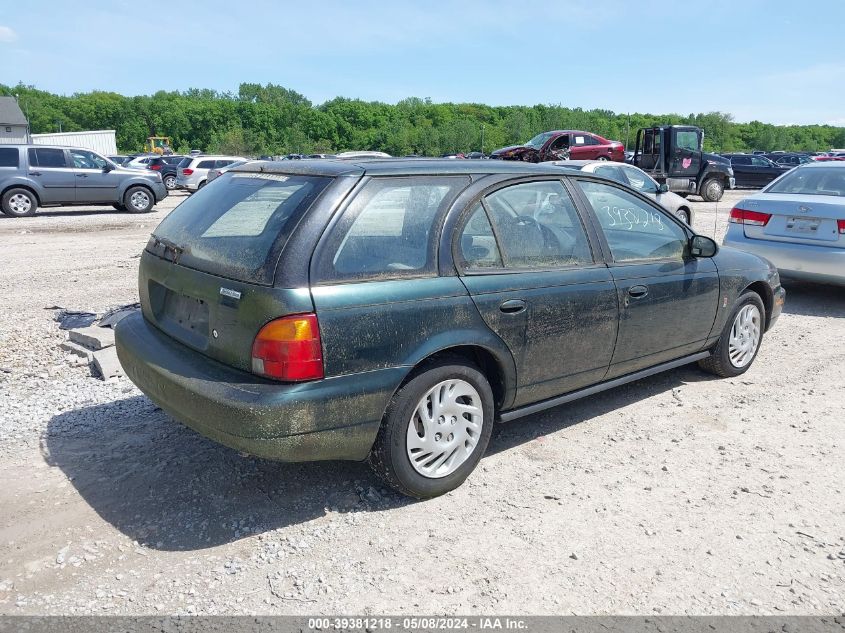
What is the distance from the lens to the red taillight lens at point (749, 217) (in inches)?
312

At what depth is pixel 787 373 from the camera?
5.56 meters

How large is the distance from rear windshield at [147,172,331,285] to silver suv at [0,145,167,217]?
15.3 m

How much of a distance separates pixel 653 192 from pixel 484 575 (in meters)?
10.6

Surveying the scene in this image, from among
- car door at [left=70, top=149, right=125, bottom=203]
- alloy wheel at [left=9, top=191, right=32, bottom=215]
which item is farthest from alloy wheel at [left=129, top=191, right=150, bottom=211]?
alloy wheel at [left=9, top=191, right=32, bottom=215]

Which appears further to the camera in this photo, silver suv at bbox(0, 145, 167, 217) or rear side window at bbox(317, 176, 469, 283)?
silver suv at bbox(0, 145, 167, 217)

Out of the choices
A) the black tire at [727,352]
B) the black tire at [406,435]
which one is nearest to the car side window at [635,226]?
the black tire at [727,352]

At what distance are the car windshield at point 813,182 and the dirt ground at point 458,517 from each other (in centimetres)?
378

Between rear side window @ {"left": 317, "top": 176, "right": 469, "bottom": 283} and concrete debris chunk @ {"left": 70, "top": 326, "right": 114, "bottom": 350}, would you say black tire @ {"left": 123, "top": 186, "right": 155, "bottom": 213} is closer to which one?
concrete debris chunk @ {"left": 70, "top": 326, "right": 114, "bottom": 350}

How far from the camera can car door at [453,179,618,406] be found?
11.8 ft

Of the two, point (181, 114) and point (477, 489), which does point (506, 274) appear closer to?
point (477, 489)

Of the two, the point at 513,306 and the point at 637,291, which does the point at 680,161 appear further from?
the point at 513,306

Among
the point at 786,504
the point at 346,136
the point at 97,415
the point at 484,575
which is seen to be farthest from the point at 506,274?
the point at 346,136

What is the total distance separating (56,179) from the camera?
16969mm

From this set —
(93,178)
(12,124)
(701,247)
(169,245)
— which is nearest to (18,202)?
(93,178)
